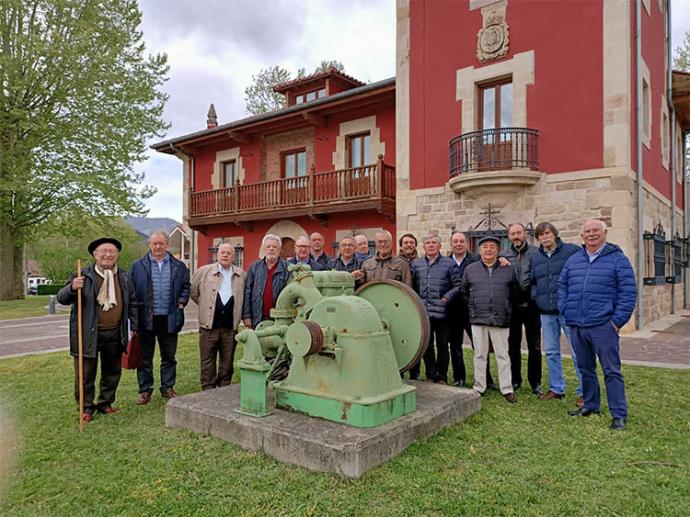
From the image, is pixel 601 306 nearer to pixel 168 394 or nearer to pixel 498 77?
pixel 168 394

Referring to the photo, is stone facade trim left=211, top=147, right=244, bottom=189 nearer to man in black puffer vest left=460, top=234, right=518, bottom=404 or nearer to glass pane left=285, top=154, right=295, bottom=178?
glass pane left=285, top=154, right=295, bottom=178

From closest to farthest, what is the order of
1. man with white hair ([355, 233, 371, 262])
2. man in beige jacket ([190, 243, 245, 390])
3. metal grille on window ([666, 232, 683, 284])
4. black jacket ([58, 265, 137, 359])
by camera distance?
black jacket ([58, 265, 137, 359])
man in beige jacket ([190, 243, 245, 390])
man with white hair ([355, 233, 371, 262])
metal grille on window ([666, 232, 683, 284])

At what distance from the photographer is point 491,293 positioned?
15.9ft

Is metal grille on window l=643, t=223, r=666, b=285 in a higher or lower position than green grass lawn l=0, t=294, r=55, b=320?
higher

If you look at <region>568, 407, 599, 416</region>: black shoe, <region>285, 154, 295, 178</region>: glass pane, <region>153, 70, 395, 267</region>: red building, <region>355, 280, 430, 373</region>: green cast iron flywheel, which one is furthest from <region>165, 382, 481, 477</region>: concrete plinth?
<region>285, 154, 295, 178</region>: glass pane

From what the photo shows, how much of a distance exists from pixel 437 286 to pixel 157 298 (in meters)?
2.84

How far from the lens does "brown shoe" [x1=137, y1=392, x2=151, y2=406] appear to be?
5.03 meters

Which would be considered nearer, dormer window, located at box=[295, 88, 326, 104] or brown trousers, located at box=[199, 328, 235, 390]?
brown trousers, located at box=[199, 328, 235, 390]

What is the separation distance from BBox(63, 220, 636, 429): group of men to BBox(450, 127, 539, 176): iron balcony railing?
221 inches

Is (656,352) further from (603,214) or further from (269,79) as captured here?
(269,79)

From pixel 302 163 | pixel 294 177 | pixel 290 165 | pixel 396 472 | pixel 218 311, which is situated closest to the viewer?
pixel 396 472

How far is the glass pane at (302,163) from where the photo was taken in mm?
16250

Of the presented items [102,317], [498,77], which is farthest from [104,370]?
[498,77]

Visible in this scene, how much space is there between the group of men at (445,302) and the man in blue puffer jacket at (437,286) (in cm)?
1
